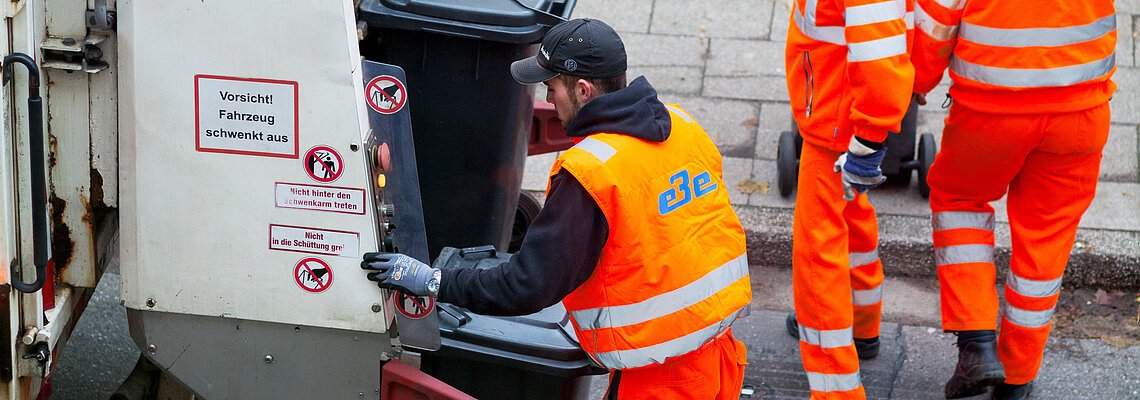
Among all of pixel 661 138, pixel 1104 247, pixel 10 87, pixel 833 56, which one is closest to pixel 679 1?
pixel 1104 247

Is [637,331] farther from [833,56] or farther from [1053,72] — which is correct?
[1053,72]

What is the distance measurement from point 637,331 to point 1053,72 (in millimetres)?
1462

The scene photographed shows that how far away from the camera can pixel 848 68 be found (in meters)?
3.37

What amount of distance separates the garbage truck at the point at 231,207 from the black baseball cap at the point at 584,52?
0.32 m

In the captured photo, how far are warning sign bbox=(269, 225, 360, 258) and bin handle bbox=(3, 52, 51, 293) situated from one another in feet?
1.52

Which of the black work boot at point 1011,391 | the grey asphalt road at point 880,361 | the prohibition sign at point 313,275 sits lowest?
the grey asphalt road at point 880,361

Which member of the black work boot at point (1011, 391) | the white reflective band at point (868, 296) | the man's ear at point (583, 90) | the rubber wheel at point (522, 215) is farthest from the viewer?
the rubber wheel at point (522, 215)

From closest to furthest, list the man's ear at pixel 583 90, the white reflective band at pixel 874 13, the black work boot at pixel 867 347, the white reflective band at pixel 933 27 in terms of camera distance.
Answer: the man's ear at pixel 583 90, the white reflective band at pixel 874 13, the white reflective band at pixel 933 27, the black work boot at pixel 867 347

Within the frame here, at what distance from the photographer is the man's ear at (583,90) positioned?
2.67 m

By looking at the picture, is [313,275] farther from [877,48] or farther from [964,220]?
[964,220]

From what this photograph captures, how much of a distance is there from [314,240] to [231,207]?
7.1 inches

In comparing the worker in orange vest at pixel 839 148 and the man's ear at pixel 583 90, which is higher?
the man's ear at pixel 583 90

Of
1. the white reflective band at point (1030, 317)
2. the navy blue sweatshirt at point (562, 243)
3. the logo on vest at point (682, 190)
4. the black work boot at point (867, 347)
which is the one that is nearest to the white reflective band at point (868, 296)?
the black work boot at point (867, 347)

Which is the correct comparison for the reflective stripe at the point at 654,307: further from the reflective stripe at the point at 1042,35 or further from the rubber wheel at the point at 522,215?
the rubber wheel at the point at 522,215
